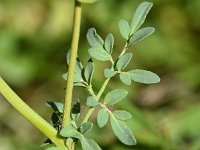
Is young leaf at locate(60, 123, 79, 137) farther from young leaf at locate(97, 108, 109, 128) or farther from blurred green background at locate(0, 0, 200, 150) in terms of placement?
blurred green background at locate(0, 0, 200, 150)

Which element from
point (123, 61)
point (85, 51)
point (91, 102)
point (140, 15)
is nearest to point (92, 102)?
point (91, 102)

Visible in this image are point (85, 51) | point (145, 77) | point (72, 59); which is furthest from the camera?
point (85, 51)

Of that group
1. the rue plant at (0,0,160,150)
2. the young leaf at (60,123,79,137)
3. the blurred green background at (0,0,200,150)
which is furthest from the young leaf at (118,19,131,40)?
the blurred green background at (0,0,200,150)

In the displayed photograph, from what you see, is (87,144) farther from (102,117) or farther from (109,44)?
(109,44)

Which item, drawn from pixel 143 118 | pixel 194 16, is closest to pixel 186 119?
pixel 143 118

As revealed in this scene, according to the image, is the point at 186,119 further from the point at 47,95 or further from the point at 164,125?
the point at 47,95

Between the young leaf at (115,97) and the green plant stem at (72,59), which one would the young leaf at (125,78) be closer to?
the young leaf at (115,97)
